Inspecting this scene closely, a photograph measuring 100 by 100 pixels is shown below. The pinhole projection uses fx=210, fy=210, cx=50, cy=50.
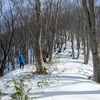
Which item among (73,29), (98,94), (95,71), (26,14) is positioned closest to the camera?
(98,94)

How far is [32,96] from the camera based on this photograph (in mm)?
6746

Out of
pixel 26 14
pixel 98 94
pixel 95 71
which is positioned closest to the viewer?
pixel 98 94

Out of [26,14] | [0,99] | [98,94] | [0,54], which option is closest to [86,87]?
[98,94]

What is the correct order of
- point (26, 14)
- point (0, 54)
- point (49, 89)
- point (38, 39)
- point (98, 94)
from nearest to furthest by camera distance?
point (98, 94), point (49, 89), point (38, 39), point (26, 14), point (0, 54)

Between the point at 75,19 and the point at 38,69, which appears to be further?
the point at 75,19

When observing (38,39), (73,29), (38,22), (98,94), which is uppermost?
(73,29)

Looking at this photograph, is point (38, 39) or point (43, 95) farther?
point (38, 39)

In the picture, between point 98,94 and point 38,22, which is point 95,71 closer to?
point 98,94

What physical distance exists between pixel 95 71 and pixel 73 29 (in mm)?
30616

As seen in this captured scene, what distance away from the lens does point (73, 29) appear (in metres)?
40.5

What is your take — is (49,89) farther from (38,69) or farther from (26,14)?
(26,14)

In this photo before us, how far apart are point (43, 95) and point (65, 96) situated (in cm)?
73

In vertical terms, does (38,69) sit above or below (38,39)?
below

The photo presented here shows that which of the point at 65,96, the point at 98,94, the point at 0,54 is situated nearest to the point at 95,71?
the point at 98,94
